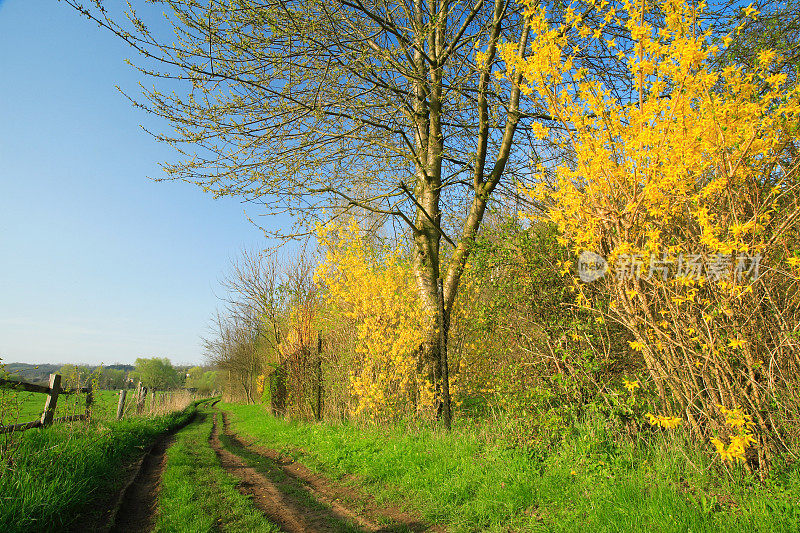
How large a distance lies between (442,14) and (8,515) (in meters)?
7.73

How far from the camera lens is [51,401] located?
636cm

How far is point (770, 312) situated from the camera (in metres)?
2.75

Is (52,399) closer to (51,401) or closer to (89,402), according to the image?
(51,401)

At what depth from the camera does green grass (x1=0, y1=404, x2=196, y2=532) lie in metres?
3.40

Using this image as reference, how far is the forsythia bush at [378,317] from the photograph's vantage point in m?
6.40

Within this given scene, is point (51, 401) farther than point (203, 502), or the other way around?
point (51, 401)

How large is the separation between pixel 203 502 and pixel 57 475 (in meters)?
1.59

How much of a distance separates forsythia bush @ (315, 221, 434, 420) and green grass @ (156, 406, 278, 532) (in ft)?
8.07

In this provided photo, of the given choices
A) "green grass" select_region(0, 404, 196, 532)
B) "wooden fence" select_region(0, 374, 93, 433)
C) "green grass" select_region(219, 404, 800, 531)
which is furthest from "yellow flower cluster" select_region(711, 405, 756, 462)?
"wooden fence" select_region(0, 374, 93, 433)

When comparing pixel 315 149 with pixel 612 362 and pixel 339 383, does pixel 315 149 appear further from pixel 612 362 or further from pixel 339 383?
pixel 612 362

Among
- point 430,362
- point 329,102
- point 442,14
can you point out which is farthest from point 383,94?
point 430,362

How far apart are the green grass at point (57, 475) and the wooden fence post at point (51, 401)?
18 cm

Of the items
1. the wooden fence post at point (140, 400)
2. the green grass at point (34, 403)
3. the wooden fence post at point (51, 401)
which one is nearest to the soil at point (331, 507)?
the green grass at point (34, 403)

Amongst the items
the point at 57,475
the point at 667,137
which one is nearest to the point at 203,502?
the point at 57,475
